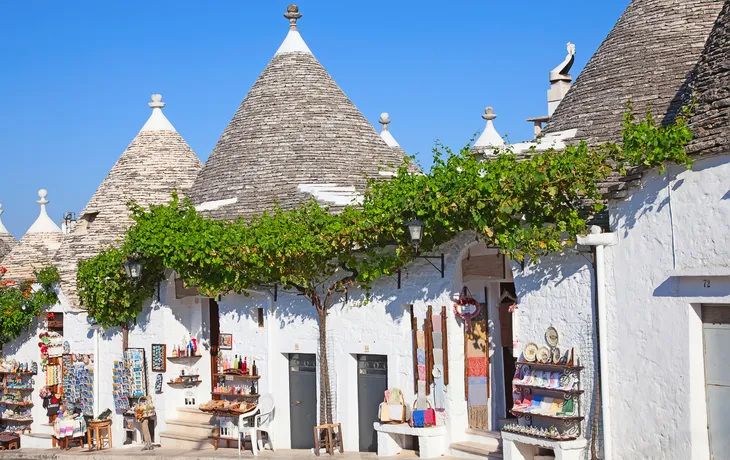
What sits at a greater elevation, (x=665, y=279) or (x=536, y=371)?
(x=665, y=279)

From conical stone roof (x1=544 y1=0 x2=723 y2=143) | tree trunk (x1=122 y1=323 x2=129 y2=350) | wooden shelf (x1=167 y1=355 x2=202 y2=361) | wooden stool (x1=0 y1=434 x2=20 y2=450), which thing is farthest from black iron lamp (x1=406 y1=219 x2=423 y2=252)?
wooden stool (x1=0 y1=434 x2=20 y2=450)

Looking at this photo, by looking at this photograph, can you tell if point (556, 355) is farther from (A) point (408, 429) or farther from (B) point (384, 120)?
(B) point (384, 120)

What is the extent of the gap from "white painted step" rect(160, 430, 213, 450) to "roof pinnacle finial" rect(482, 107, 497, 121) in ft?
38.1

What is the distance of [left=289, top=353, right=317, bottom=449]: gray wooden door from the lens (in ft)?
55.0

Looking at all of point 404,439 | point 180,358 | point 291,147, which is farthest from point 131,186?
point 404,439

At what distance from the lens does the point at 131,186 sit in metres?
21.7

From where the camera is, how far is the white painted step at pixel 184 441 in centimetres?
1800

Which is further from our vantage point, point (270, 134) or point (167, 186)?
point (167, 186)

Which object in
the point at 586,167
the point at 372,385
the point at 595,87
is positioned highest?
the point at 595,87

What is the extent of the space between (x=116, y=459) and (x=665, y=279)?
10302 millimetres

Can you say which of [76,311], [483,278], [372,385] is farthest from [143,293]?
[483,278]

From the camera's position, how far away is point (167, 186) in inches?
852

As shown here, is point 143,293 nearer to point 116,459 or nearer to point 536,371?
point 116,459

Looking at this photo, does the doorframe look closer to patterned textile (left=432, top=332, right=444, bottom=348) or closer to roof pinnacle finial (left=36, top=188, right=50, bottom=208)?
patterned textile (left=432, top=332, right=444, bottom=348)
